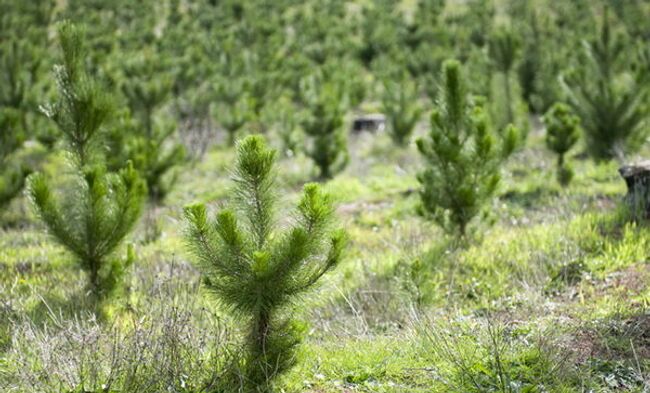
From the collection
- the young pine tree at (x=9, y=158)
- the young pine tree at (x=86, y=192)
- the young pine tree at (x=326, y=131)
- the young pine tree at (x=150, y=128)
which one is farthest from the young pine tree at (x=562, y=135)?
the young pine tree at (x=9, y=158)

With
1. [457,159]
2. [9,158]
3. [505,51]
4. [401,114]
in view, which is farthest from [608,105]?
[9,158]

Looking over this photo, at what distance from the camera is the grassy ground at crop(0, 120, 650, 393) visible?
13.3ft

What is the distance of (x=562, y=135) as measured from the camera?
10141 mm

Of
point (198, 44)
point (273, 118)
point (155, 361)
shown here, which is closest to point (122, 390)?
point (155, 361)

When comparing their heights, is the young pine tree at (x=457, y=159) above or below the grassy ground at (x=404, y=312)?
above

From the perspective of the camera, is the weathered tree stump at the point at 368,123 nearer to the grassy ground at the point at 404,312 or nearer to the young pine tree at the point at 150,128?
the young pine tree at the point at 150,128

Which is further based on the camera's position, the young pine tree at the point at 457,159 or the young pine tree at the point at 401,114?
the young pine tree at the point at 401,114

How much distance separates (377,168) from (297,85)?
6181mm

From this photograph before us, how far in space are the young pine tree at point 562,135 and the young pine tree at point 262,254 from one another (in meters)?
6.90

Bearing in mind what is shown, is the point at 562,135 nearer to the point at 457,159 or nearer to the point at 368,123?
the point at 457,159

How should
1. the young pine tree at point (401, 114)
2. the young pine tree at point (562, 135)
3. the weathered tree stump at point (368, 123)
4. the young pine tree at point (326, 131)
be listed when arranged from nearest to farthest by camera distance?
the young pine tree at point (562, 135)
the young pine tree at point (326, 131)
the young pine tree at point (401, 114)
the weathered tree stump at point (368, 123)

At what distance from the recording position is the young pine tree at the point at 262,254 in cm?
379

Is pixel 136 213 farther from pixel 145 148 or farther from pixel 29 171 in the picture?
pixel 145 148

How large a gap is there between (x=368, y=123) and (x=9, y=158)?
29.2ft
